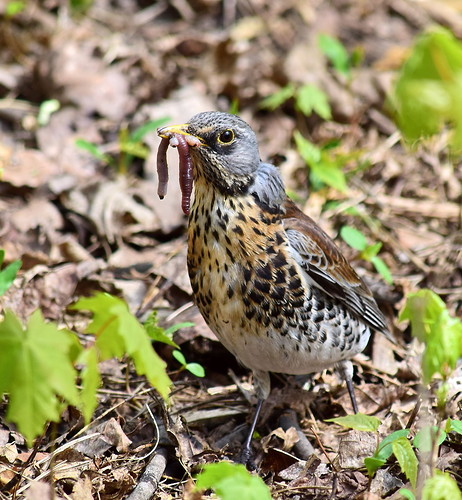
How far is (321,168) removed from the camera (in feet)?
22.2

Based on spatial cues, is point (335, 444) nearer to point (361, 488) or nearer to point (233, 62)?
point (361, 488)

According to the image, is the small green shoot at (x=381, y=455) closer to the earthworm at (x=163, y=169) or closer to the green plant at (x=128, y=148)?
the earthworm at (x=163, y=169)

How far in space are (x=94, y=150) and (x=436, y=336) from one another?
4.49 meters

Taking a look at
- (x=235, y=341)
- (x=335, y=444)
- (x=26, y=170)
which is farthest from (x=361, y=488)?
(x=26, y=170)

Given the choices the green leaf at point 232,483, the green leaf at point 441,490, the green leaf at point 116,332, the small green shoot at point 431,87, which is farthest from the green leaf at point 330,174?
the small green shoot at point 431,87

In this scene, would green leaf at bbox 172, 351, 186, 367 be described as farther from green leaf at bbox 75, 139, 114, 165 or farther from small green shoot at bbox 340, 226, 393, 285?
green leaf at bbox 75, 139, 114, 165

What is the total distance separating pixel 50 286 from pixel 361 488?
273 cm

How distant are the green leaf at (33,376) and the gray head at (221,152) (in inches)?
76.6

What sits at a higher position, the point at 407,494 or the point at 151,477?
the point at 407,494

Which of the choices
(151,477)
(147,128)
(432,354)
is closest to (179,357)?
(151,477)

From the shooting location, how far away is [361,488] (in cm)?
410

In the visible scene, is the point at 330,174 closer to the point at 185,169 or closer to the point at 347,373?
the point at 347,373

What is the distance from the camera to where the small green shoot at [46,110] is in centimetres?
760

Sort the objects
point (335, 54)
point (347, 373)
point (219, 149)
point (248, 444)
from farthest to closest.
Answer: point (335, 54), point (347, 373), point (248, 444), point (219, 149)
